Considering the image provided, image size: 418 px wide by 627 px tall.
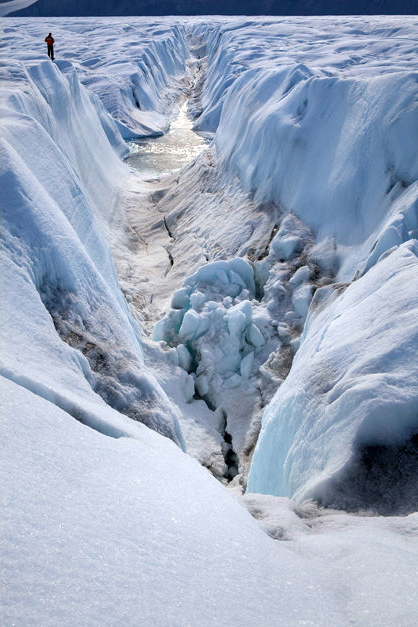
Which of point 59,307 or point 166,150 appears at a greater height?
point 59,307

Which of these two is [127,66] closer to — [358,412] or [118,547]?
[358,412]

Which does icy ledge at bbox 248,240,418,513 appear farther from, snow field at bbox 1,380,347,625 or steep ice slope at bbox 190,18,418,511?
snow field at bbox 1,380,347,625

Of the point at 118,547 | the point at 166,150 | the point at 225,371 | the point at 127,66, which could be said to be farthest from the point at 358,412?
the point at 127,66

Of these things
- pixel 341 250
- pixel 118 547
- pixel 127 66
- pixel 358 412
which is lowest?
pixel 341 250
